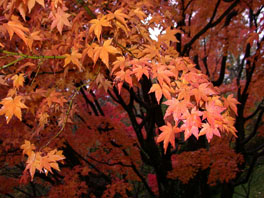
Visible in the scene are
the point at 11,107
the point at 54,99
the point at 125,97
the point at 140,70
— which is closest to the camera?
the point at 140,70

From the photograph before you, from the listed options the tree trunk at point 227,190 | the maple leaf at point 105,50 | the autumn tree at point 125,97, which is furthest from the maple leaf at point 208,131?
the tree trunk at point 227,190

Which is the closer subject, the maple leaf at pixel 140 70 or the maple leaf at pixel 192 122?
the maple leaf at pixel 192 122

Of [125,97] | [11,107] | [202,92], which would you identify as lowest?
[202,92]

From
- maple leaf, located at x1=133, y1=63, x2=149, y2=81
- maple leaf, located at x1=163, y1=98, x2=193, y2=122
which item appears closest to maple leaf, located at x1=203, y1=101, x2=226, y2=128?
maple leaf, located at x1=163, y1=98, x2=193, y2=122

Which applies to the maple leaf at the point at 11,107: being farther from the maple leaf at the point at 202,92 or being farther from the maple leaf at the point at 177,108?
the maple leaf at the point at 202,92

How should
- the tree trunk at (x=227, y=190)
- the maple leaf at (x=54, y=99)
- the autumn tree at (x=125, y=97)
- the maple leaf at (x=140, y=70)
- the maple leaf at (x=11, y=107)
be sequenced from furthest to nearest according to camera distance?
the tree trunk at (x=227, y=190), the maple leaf at (x=54, y=99), the autumn tree at (x=125, y=97), the maple leaf at (x=11, y=107), the maple leaf at (x=140, y=70)

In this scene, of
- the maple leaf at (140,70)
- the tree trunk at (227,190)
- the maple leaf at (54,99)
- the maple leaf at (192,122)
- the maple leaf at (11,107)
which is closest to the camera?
the maple leaf at (192,122)

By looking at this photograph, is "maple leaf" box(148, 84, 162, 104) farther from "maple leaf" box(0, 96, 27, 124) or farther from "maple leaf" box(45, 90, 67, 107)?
"maple leaf" box(45, 90, 67, 107)

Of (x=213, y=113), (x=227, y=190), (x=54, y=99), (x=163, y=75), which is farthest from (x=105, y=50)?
(x=227, y=190)

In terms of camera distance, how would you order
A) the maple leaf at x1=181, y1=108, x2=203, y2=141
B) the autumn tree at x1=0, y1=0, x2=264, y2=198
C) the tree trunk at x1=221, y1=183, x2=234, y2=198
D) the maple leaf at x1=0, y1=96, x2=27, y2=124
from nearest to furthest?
the maple leaf at x1=181, y1=108, x2=203, y2=141, the maple leaf at x1=0, y1=96, x2=27, y2=124, the autumn tree at x1=0, y1=0, x2=264, y2=198, the tree trunk at x1=221, y1=183, x2=234, y2=198

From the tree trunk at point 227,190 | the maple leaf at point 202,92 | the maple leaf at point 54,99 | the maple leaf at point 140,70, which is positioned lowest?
the tree trunk at point 227,190

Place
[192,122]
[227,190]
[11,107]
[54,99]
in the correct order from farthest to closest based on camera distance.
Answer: [227,190]
[54,99]
[11,107]
[192,122]

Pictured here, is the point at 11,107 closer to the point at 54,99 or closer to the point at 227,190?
the point at 54,99

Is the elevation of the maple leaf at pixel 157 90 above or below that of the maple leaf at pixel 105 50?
below
